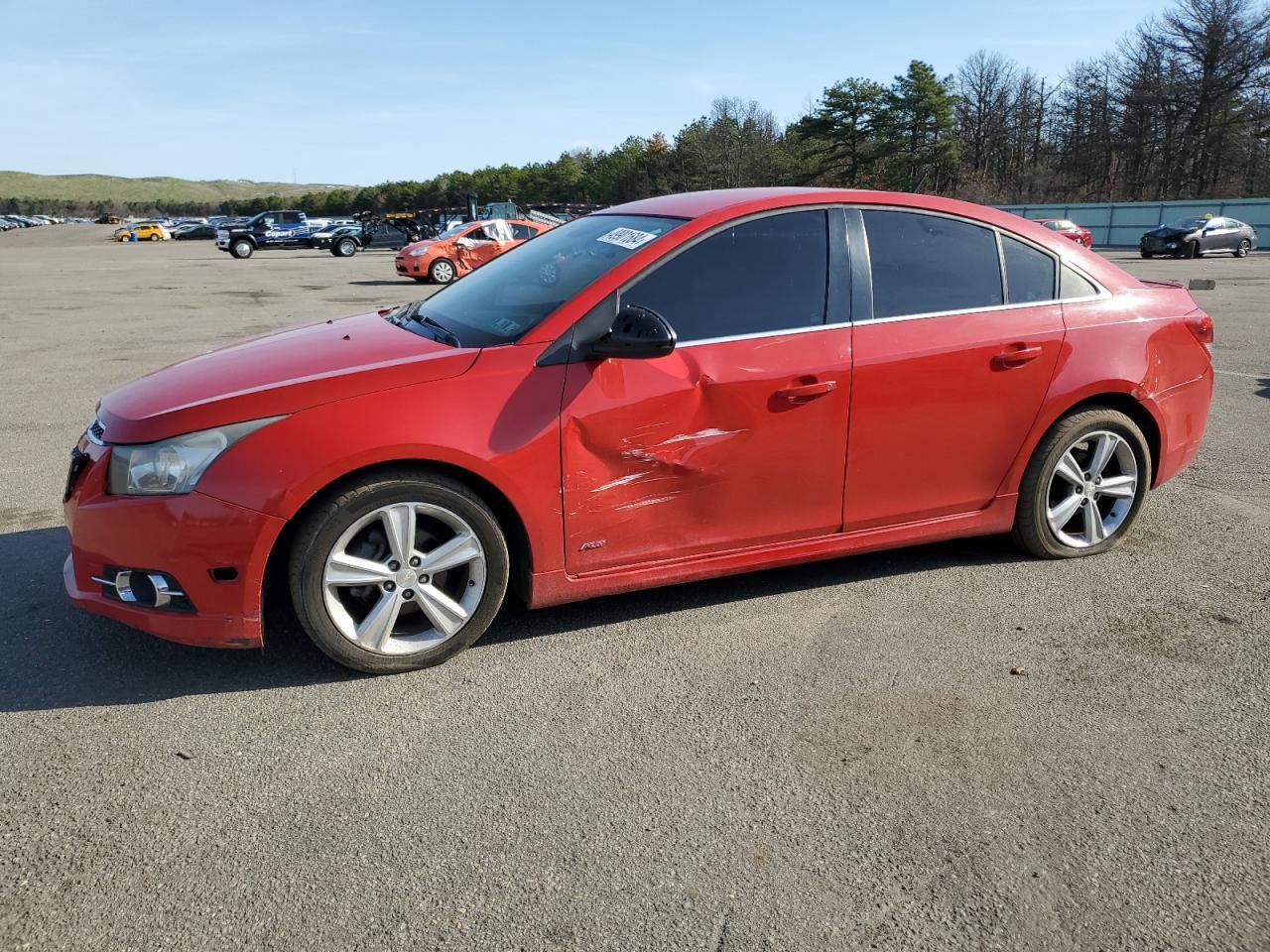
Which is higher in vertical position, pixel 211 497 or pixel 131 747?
pixel 211 497

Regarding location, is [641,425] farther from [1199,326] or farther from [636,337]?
[1199,326]

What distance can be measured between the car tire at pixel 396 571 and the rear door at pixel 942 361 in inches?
61.5

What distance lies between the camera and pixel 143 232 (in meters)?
63.9

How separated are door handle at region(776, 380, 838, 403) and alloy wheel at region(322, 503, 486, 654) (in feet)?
4.28

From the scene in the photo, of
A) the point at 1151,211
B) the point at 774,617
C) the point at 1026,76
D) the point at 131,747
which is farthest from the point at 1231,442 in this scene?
the point at 1026,76

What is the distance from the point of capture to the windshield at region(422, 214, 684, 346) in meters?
3.67

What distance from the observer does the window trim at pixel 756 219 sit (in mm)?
3631

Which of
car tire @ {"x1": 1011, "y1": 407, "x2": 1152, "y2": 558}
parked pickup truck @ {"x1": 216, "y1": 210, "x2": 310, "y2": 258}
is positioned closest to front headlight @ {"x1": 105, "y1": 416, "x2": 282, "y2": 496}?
car tire @ {"x1": 1011, "y1": 407, "x2": 1152, "y2": 558}

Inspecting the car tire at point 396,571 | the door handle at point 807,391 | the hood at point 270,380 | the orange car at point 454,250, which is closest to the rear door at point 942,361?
the door handle at point 807,391

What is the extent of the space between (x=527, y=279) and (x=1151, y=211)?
165 ft

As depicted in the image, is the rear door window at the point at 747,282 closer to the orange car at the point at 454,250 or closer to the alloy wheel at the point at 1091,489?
the alloy wheel at the point at 1091,489

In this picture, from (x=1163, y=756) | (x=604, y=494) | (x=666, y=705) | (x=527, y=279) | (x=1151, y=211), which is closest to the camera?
(x=1163, y=756)

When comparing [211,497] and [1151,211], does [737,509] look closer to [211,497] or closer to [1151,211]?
[211,497]

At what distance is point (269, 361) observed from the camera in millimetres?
3582
